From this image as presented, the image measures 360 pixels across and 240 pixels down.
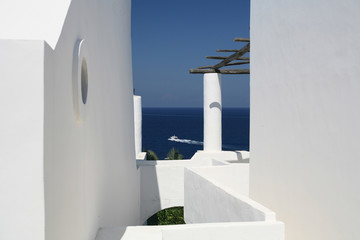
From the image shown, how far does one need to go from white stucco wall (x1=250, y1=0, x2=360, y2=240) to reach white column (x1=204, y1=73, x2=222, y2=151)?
25.6 feet

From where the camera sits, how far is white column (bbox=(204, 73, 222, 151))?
15.1 meters

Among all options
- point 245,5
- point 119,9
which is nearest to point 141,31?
point 245,5

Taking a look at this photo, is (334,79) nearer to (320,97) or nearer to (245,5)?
(320,97)

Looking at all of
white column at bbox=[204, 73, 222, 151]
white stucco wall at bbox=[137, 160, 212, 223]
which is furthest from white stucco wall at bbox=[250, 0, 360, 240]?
white column at bbox=[204, 73, 222, 151]

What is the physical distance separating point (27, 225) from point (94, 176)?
235cm

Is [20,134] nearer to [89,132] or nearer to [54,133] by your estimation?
[54,133]

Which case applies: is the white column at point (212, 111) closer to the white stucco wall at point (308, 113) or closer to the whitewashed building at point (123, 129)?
the whitewashed building at point (123, 129)

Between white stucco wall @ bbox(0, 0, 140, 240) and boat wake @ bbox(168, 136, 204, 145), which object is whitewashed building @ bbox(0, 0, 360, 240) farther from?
boat wake @ bbox(168, 136, 204, 145)

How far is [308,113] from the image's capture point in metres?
5.27

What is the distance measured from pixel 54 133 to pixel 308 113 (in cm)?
355

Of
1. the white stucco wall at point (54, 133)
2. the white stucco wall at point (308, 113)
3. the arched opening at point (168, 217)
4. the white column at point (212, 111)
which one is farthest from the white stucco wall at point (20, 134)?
the arched opening at point (168, 217)

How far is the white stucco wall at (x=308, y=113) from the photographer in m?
4.40

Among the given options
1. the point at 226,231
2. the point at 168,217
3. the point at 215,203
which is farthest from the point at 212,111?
the point at 226,231

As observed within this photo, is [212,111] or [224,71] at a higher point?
[224,71]
